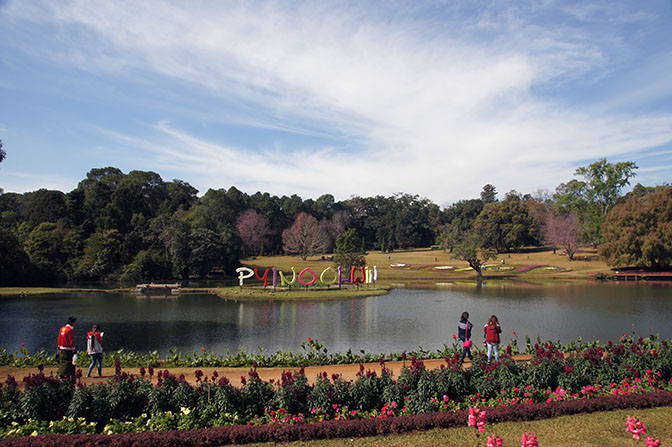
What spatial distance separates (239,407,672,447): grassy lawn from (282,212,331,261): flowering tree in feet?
251

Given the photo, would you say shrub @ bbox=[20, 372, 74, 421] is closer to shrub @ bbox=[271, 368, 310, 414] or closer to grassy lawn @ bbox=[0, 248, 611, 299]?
shrub @ bbox=[271, 368, 310, 414]

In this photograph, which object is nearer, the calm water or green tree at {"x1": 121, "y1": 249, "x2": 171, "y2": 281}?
the calm water

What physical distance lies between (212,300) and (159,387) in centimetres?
3043

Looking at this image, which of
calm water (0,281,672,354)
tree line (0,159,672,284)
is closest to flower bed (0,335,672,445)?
calm water (0,281,672,354)

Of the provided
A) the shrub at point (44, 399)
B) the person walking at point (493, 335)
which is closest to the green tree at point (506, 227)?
the person walking at point (493, 335)

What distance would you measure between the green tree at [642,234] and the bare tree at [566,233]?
13540 millimetres

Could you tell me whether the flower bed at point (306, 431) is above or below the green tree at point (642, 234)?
below

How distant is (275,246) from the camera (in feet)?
335

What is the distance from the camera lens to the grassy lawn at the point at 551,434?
8852 mm

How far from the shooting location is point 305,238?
91.4 metres

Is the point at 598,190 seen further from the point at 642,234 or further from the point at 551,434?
the point at 551,434

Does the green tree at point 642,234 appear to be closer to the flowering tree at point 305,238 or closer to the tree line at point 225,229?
the tree line at point 225,229

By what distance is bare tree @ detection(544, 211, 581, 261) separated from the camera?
250 feet

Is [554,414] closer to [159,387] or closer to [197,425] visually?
[197,425]
